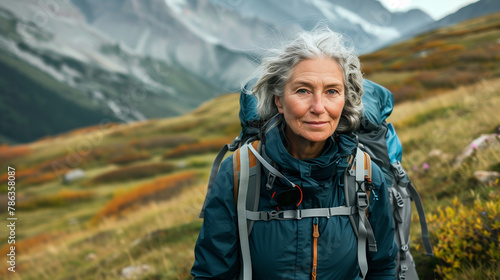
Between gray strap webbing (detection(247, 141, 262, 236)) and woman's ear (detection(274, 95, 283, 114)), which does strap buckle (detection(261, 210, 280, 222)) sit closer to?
gray strap webbing (detection(247, 141, 262, 236))

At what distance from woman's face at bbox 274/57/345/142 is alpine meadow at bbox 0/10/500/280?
227cm

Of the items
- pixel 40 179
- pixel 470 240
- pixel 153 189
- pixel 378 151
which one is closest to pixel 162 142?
pixel 40 179

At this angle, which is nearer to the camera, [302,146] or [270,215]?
[270,215]

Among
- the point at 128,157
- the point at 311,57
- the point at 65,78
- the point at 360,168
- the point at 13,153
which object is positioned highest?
the point at 65,78

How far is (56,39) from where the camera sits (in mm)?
115062

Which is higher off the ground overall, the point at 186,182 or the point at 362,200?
the point at 186,182

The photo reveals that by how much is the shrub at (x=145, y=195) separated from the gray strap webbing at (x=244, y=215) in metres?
12.4

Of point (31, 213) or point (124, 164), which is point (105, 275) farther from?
point (124, 164)

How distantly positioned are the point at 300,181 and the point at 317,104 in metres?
0.44

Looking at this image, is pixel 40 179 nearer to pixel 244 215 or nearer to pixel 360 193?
pixel 244 215

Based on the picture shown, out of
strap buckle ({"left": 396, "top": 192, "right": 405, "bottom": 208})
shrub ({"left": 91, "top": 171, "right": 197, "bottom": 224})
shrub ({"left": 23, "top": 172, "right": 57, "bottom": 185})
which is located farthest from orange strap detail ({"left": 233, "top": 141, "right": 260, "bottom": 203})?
shrub ({"left": 23, "top": 172, "right": 57, "bottom": 185})

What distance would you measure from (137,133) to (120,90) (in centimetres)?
8960

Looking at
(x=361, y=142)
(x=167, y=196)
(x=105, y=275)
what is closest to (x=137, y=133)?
(x=167, y=196)

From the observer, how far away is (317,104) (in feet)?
6.19
